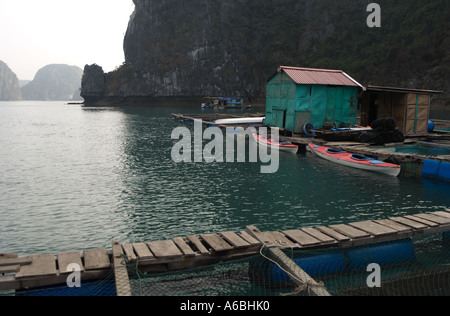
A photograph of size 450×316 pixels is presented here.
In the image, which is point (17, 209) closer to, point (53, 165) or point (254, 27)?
point (53, 165)

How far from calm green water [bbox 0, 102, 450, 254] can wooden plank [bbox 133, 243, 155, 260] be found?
5.12 meters

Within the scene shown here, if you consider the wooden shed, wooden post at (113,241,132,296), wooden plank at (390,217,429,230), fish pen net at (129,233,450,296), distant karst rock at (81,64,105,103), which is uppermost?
distant karst rock at (81,64,105,103)

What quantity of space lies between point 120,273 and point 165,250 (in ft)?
4.94

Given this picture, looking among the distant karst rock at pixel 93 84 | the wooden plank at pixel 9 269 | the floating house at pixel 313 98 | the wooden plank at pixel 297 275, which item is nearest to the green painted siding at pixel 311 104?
the floating house at pixel 313 98

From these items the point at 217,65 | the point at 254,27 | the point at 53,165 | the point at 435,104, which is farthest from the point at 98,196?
the point at 254,27

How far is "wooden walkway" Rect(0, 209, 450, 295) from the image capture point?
28.2 ft

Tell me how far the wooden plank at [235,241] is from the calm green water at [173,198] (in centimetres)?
497

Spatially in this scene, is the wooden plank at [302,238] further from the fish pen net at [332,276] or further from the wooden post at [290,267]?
the wooden post at [290,267]

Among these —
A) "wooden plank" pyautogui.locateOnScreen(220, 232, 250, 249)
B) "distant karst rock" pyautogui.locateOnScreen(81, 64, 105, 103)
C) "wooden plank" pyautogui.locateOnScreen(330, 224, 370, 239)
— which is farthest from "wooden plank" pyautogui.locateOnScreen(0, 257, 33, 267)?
"distant karst rock" pyautogui.locateOnScreen(81, 64, 105, 103)

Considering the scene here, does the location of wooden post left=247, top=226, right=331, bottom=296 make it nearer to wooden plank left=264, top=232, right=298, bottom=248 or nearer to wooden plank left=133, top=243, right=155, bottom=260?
wooden plank left=264, top=232, right=298, bottom=248

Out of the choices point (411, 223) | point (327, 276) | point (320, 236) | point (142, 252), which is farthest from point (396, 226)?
point (142, 252)

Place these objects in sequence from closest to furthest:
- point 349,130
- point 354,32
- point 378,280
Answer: point 378,280 → point 349,130 → point 354,32

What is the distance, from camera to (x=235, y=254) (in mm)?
10250

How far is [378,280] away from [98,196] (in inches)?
643
